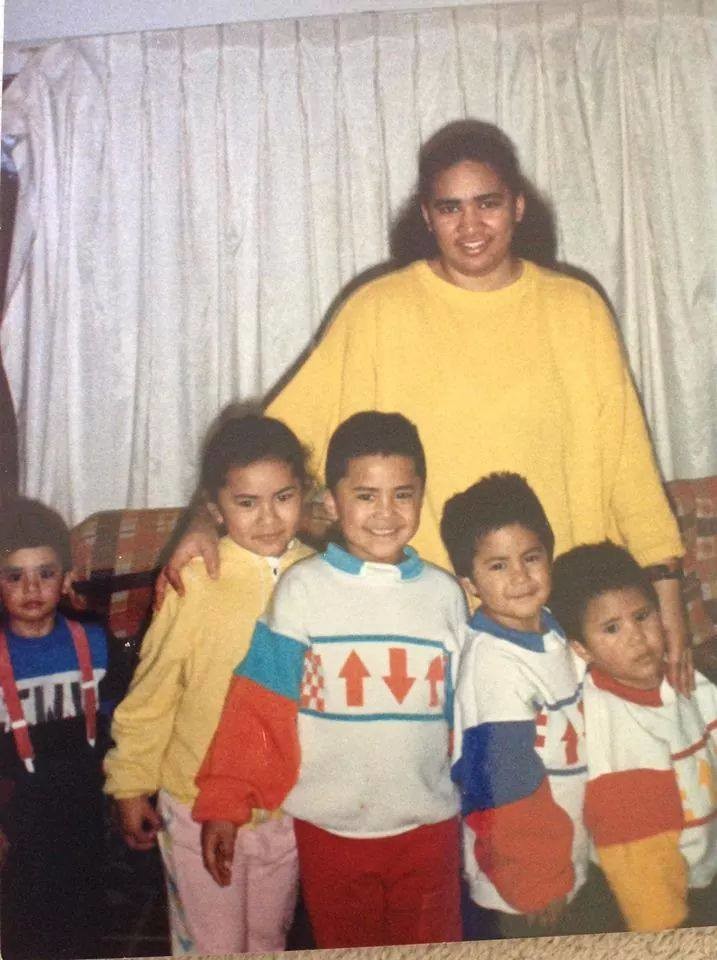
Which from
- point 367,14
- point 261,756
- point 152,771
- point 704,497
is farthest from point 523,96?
point 152,771

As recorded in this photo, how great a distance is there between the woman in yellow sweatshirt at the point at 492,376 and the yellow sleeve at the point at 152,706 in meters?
0.09

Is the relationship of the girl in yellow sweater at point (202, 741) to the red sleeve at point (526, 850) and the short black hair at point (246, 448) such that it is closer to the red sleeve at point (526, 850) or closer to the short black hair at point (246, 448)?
the short black hair at point (246, 448)

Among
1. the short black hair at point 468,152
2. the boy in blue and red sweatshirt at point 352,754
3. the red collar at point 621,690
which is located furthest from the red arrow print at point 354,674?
the short black hair at point 468,152

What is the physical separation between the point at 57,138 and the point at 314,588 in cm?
91

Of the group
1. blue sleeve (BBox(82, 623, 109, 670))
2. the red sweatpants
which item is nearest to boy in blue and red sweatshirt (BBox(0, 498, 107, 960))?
blue sleeve (BBox(82, 623, 109, 670))

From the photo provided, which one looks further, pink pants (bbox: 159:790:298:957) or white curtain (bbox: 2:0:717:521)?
white curtain (bbox: 2:0:717:521)

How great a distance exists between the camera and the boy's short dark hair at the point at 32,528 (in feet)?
4.92

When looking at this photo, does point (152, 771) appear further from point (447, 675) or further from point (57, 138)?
point (57, 138)

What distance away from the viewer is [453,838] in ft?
4.64

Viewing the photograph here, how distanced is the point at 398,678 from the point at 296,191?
2.80ft

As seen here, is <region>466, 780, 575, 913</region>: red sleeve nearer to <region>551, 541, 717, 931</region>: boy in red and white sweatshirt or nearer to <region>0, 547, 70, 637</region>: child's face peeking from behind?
<region>551, 541, 717, 931</region>: boy in red and white sweatshirt

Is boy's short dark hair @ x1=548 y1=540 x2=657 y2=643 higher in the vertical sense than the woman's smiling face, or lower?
lower

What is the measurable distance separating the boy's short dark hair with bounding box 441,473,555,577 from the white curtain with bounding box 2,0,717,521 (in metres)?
0.27

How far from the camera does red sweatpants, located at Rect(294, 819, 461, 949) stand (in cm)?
141
